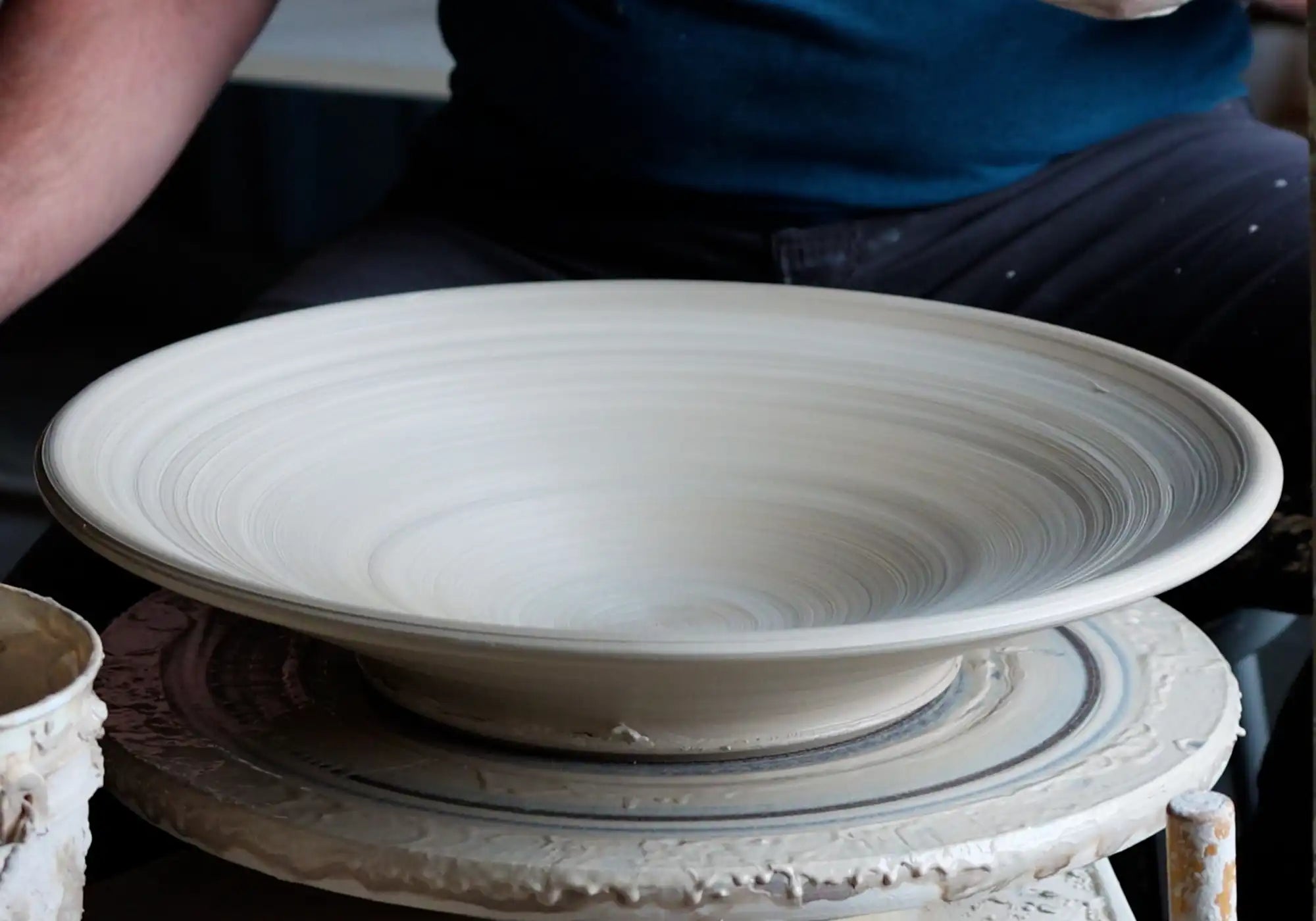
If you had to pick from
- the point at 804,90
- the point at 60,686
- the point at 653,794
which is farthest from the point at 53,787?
the point at 804,90

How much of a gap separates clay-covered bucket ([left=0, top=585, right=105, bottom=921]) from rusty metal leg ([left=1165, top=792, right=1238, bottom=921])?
0.33m

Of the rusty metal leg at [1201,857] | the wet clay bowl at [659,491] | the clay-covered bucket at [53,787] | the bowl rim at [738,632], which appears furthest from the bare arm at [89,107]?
the rusty metal leg at [1201,857]

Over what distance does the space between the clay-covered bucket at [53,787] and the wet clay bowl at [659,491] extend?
0.18ft

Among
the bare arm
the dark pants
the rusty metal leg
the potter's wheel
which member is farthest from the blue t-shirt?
the rusty metal leg

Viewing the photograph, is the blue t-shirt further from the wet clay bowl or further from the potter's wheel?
the potter's wheel

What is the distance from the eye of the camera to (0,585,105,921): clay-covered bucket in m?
0.40

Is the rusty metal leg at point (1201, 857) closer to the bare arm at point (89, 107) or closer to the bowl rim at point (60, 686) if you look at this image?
the bowl rim at point (60, 686)

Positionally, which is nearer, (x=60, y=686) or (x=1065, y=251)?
(x=60, y=686)

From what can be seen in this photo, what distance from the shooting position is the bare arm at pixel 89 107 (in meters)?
0.88

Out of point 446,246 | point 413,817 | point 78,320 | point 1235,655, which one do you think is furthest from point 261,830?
point 78,320

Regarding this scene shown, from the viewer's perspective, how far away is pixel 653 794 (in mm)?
525

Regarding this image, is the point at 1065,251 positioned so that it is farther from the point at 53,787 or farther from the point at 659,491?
the point at 53,787

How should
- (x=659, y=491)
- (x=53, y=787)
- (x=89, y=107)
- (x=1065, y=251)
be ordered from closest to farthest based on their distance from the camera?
1. (x=53, y=787)
2. (x=659, y=491)
3. (x=89, y=107)
4. (x=1065, y=251)

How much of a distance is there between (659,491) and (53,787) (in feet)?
1.16
